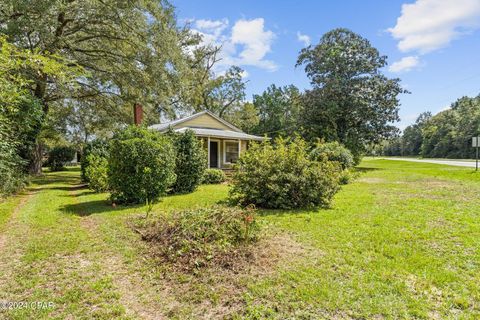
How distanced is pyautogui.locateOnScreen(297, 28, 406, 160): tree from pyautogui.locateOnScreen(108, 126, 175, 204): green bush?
18247 mm

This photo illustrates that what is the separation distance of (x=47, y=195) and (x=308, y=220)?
9.38 metres

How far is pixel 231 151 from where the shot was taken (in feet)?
68.9

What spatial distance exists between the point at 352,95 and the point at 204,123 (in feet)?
43.0

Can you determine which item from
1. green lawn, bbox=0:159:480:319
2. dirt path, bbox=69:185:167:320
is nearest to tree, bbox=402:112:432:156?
green lawn, bbox=0:159:480:319

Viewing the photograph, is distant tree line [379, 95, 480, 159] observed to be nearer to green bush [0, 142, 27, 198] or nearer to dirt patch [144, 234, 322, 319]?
dirt patch [144, 234, 322, 319]

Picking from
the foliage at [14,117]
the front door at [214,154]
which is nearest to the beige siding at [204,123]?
the front door at [214,154]

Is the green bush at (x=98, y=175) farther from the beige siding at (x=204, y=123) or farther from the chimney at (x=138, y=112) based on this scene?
the beige siding at (x=204, y=123)

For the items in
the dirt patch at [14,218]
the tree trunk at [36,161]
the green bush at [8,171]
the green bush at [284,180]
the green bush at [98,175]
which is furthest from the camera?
the tree trunk at [36,161]

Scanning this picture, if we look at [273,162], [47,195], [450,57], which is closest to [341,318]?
[273,162]

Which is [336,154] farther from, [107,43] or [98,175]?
[107,43]

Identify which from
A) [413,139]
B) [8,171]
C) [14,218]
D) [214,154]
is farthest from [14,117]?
[413,139]

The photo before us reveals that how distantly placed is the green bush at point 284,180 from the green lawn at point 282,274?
1274mm

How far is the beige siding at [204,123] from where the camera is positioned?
2038cm

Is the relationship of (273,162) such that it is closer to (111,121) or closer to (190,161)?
(190,161)
